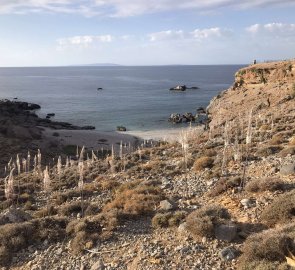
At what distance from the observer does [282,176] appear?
57.5ft

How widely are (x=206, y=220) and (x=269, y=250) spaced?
2709 mm

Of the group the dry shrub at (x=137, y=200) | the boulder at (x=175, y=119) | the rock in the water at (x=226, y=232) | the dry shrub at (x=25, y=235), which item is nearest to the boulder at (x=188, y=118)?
the boulder at (x=175, y=119)

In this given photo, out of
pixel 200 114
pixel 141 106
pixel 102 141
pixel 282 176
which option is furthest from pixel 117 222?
pixel 141 106

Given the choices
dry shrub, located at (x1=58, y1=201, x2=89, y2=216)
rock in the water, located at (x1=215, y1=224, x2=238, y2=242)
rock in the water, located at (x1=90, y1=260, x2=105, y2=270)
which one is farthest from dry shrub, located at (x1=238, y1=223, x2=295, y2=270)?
dry shrub, located at (x1=58, y1=201, x2=89, y2=216)

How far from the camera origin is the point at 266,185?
51.9ft

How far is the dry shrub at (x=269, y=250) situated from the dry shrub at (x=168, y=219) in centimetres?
340

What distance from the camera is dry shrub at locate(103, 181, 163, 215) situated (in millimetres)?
15987

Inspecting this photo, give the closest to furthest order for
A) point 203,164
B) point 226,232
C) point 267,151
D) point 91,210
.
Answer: point 226,232, point 91,210, point 203,164, point 267,151

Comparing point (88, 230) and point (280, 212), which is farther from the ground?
point (280, 212)

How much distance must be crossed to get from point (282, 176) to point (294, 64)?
139 feet

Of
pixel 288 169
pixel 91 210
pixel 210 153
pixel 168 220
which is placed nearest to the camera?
pixel 168 220

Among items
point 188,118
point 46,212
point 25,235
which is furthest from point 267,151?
point 188,118

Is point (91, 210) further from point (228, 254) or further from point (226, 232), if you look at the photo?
point (228, 254)

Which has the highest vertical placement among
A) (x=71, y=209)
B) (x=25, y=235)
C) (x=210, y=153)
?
(x=210, y=153)
